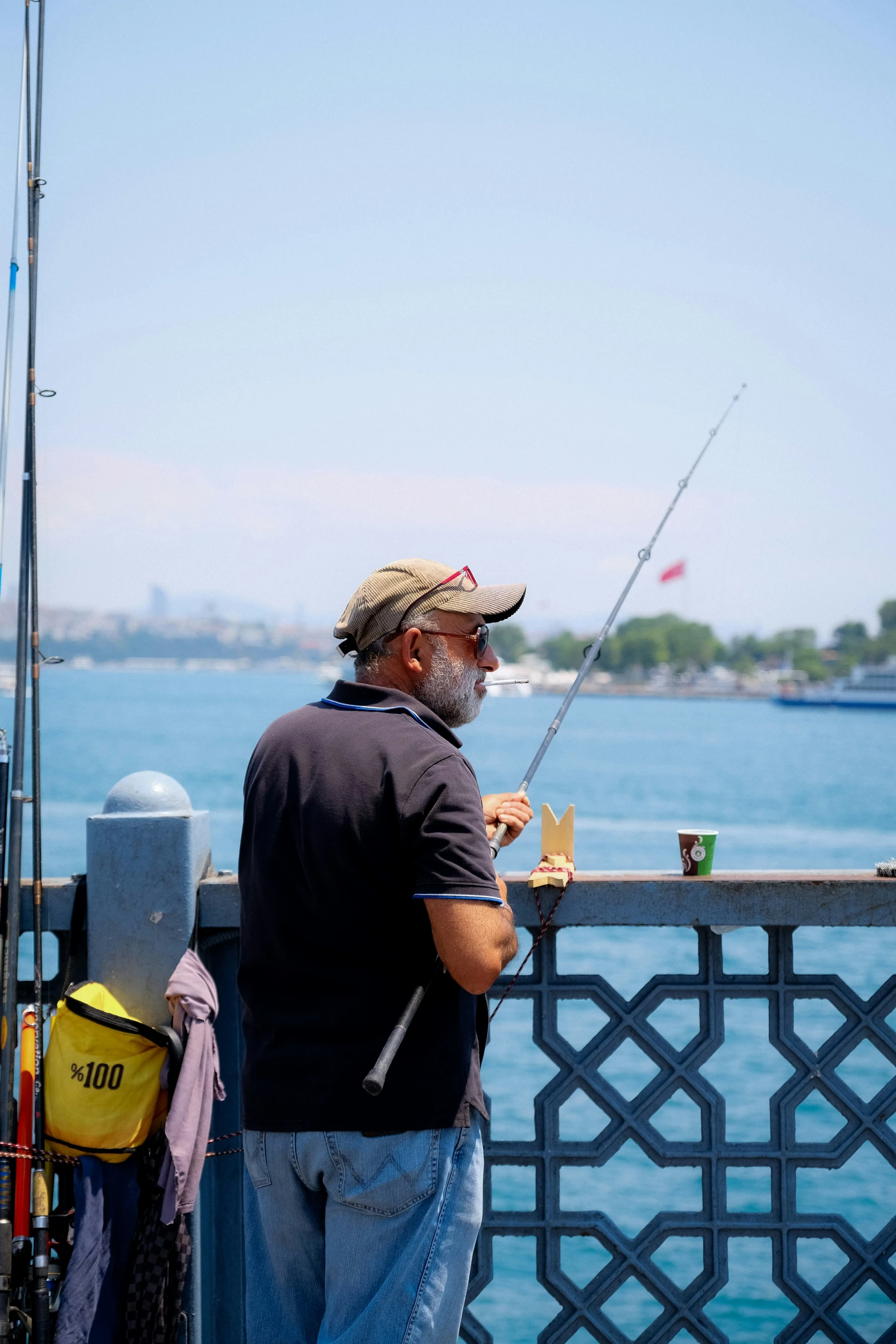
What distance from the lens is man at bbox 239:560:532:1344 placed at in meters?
1.87

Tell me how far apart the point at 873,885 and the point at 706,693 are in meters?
167

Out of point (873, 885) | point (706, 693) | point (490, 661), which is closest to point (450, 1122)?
point (490, 661)

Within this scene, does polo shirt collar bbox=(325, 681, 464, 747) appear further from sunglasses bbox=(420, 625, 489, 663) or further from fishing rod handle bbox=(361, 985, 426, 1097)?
fishing rod handle bbox=(361, 985, 426, 1097)

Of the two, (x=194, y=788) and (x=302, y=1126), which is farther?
(x=194, y=788)

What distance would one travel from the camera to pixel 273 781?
1986 millimetres

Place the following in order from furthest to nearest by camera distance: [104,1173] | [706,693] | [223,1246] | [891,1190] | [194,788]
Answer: [706,693]
[194,788]
[891,1190]
[223,1246]
[104,1173]

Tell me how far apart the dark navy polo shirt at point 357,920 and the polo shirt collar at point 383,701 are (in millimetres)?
59

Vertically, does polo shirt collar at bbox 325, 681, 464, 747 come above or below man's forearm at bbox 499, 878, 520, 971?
above

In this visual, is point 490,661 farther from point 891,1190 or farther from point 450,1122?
point 891,1190

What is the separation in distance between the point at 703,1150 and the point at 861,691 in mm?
132905

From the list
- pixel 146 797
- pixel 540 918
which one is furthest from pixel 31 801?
pixel 540 918

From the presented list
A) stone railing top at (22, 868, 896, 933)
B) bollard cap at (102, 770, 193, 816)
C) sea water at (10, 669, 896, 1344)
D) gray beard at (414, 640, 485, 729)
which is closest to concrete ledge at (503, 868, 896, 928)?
stone railing top at (22, 868, 896, 933)

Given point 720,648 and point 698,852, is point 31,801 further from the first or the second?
point 720,648

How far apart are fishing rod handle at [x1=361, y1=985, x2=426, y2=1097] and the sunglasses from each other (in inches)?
23.3
